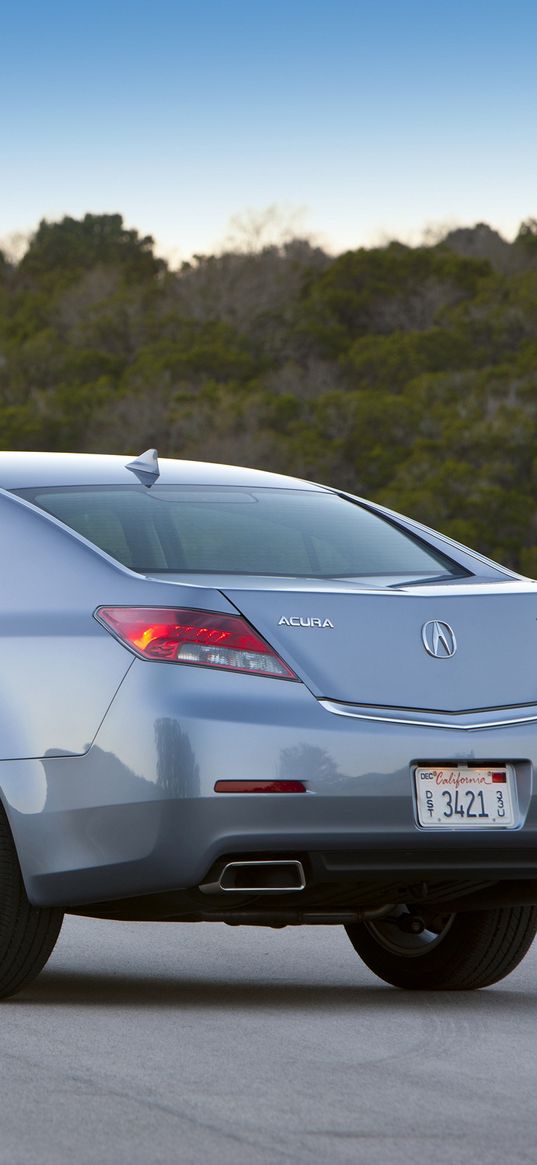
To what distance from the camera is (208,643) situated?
5.97m

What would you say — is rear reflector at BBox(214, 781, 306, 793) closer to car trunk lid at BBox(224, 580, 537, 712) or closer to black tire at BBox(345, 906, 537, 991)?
car trunk lid at BBox(224, 580, 537, 712)

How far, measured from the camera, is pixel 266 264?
265 feet

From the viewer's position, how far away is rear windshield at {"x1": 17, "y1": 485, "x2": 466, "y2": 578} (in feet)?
21.3

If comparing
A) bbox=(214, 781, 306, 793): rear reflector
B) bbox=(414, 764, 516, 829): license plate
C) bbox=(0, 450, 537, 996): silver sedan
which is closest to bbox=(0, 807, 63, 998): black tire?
bbox=(0, 450, 537, 996): silver sedan

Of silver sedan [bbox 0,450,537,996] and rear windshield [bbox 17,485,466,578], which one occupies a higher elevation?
rear windshield [bbox 17,485,466,578]

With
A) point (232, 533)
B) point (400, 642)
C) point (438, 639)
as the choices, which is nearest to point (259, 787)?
point (400, 642)

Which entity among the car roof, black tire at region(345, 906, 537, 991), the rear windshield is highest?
the car roof

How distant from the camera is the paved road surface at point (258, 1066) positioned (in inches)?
177

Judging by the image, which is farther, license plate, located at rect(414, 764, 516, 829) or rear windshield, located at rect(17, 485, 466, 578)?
rear windshield, located at rect(17, 485, 466, 578)

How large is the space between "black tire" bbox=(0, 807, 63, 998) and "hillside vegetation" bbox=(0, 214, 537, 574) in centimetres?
4517

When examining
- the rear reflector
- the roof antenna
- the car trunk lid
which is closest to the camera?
the rear reflector

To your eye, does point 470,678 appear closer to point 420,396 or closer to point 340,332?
point 420,396

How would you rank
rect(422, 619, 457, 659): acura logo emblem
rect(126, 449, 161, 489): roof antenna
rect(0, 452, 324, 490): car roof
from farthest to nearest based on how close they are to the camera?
rect(126, 449, 161, 489): roof antenna < rect(0, 452, 324, 490): car roof < rect(422, 619, 457, 659): acura logo emblem

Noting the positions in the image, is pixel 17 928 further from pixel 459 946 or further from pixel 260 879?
pixel 459 946
